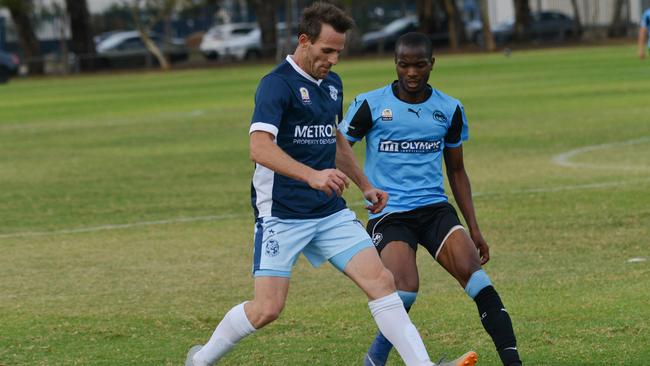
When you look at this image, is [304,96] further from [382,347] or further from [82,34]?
[82,34]

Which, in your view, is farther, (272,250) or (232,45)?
(232,45)

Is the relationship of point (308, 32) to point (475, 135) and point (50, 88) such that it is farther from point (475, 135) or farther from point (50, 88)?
point (50, 88)

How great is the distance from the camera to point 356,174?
289 inches

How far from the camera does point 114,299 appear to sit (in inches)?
402

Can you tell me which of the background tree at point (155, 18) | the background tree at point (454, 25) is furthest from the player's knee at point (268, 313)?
the background tree at point (454, 25)

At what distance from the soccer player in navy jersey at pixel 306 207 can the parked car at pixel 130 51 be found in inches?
2463

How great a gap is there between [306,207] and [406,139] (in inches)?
41.0

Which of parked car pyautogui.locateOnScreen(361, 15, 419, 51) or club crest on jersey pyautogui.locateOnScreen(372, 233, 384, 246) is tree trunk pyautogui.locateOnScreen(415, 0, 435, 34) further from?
club crest on jersey pyautogui.locateOnScreen(372, 233, 384, 246)

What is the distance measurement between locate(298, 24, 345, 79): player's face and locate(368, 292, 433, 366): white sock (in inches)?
44.5

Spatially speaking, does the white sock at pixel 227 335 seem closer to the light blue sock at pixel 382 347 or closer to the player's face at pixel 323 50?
the light blue sock at pixel 382 347

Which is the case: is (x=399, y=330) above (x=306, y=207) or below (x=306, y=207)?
below

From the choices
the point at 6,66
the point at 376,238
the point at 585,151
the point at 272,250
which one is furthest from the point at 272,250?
the point at 6,66

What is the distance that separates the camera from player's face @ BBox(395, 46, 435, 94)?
7664 mm

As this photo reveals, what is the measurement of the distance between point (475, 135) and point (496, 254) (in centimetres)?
1206
